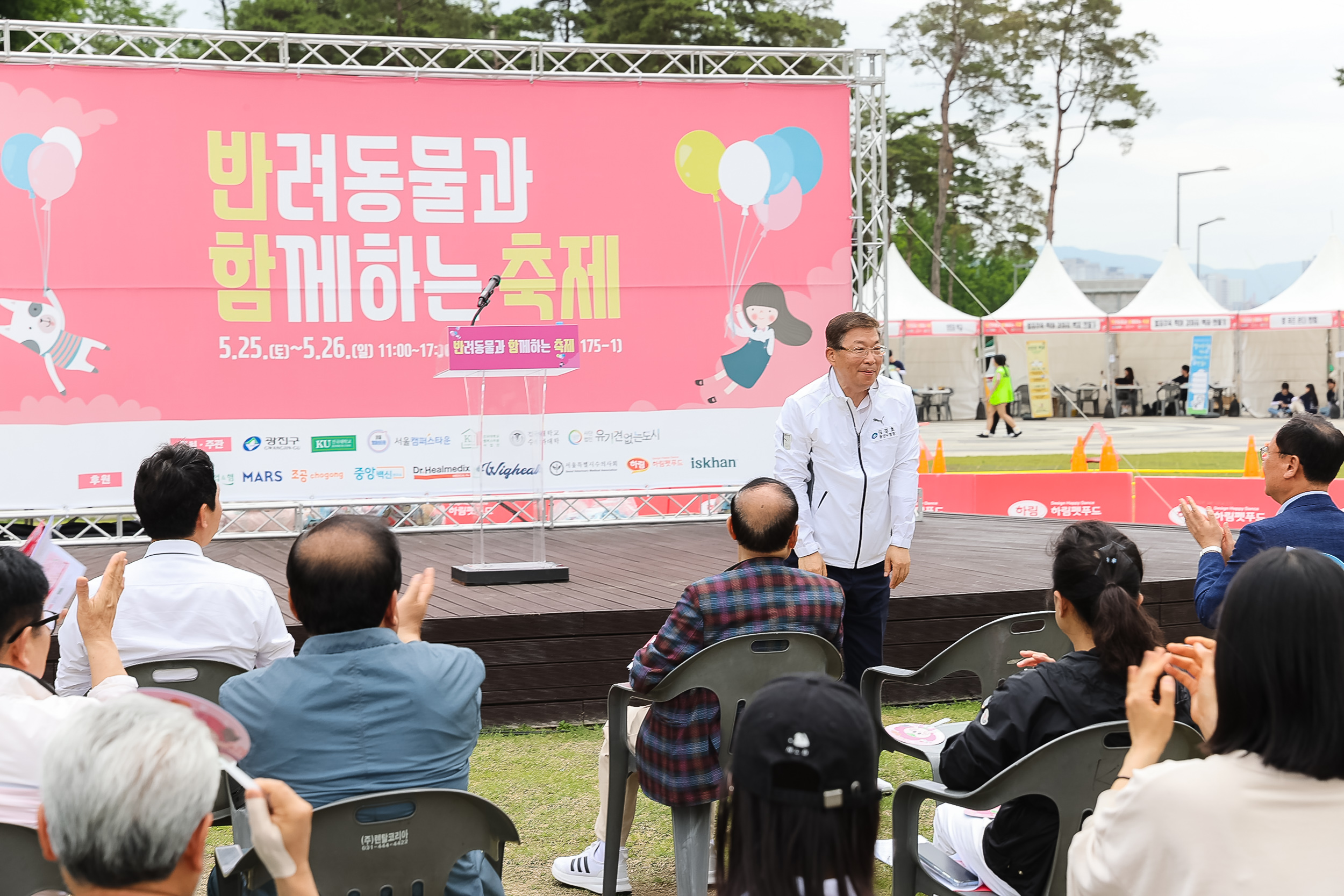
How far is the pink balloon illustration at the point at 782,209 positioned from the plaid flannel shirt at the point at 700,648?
5.05 meters

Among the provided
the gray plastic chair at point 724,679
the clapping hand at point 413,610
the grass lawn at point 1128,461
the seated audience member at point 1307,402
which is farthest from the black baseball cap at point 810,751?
the seated audience member at point 1307,402

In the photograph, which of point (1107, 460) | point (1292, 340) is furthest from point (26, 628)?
point (1292, 340)

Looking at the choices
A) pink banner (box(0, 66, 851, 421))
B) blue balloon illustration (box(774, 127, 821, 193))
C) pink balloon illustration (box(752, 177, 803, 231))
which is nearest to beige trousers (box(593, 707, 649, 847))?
pink banner (box(0, 66, 851, 421))

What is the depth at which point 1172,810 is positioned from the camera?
4.75ft

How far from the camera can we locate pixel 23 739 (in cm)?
176

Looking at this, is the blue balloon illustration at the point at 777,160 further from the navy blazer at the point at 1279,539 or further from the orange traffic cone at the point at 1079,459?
the orange traffic cone at the point at 1079,459

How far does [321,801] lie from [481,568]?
3.51 m

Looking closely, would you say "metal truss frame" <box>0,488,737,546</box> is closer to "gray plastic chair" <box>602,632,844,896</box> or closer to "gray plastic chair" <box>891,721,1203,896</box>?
"gray plastic chair" <box>602,632,844,896</box>

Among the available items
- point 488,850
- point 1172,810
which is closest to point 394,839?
point 488,850

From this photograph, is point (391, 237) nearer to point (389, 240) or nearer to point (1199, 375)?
point (389, 240)

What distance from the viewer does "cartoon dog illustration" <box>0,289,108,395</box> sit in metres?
6.59

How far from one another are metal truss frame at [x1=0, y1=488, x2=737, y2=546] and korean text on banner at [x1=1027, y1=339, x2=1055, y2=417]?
1757 centimetres

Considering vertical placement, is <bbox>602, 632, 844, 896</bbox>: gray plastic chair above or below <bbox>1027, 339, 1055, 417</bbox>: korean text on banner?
below

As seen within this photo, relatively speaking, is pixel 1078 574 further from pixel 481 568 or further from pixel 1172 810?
pixel 481 568
